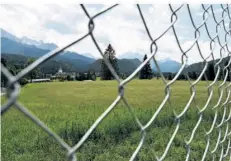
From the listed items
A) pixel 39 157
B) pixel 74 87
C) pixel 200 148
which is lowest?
pixel 200 148

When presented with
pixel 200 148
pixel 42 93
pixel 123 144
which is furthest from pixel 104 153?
pixel 42 93

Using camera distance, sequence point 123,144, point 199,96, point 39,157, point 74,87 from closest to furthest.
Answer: point 39,157
point 123,144
point 199,96
point 74,87

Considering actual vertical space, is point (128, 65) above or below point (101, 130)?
above

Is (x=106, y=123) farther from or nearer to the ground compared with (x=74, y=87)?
nearer to the ground

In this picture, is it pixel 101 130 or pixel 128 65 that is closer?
pixel 128 65

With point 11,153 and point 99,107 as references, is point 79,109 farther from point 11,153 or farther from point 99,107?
point 11,153

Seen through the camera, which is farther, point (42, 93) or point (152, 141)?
point (42, 93)

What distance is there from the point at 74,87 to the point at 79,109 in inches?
42.1

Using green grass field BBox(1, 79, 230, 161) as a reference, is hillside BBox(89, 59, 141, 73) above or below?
above

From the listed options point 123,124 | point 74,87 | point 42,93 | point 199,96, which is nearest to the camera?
point 123,124

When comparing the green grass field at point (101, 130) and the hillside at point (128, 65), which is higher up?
the hillside at point (128, 65)

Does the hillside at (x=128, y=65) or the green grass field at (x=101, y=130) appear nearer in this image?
the hillside at (x=128, y=65)

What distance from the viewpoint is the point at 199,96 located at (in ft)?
9.37

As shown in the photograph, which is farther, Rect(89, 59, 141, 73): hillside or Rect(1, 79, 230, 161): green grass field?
Rect(1, 79, 230, 161): green grass field
